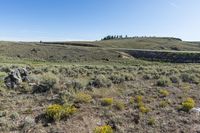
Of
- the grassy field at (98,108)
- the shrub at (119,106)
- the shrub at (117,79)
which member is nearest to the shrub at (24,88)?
the grassy field at (98,108)

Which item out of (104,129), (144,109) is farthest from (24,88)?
(104,129)

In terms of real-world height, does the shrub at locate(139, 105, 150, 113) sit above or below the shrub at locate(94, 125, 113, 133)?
A: above

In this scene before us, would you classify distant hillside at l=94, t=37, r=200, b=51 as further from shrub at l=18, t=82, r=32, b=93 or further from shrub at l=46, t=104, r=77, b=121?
shrub at l=46, t=104, r=77, b=121

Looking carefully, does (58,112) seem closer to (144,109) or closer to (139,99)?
(144,109)

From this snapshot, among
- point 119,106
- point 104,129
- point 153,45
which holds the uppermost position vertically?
point 153,45

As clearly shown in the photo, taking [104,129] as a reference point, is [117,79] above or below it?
above

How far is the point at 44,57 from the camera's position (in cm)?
5716

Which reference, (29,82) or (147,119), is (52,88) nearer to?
(29,82)

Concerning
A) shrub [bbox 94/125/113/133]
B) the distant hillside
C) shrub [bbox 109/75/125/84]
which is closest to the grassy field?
shrub [bbox 94/125/113/133]

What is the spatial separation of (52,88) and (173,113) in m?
6.66

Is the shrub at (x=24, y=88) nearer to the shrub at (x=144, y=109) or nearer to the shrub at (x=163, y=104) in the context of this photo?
the shrub at (x=144, y=109)

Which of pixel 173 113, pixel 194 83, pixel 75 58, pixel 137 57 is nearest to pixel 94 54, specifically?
pixel 75 58

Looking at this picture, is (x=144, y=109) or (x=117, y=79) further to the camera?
(x=117, y=79)

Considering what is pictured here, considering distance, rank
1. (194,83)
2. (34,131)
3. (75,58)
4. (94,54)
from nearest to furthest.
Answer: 1. (34,131)
2. (194,83)
3. (75,58)
4. (94,54)
